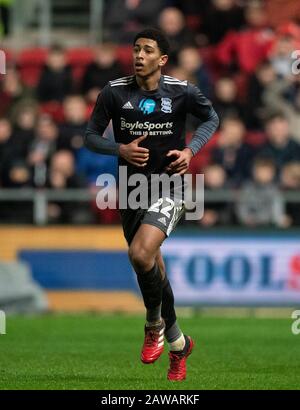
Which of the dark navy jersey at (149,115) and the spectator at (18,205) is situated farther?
the spectator at (18,205)

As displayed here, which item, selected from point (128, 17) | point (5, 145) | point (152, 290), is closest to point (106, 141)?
point (152, 290)

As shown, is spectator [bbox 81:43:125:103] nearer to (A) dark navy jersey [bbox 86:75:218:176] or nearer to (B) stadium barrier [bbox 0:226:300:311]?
(B) stadium barrier [bbox 0:226:300:311]

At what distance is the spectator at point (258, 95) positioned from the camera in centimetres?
1988

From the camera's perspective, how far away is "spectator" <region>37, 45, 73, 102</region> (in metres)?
20.5

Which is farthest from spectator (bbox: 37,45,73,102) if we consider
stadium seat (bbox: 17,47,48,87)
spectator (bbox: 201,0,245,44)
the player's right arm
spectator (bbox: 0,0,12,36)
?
the player's right arm

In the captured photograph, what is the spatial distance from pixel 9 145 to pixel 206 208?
127 inches

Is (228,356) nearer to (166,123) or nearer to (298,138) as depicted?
(166,123)

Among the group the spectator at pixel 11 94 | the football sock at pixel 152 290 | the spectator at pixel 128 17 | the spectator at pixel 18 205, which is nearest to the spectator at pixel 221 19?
the spectator at pixel 128 17

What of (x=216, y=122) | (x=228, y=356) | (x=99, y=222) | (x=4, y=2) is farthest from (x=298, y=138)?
(x=216, y=122)

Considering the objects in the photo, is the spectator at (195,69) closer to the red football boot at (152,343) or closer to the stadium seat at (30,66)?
the stadium seat at (30,66)

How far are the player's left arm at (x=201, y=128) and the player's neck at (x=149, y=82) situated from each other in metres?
0.28

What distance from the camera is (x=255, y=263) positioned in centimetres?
1828

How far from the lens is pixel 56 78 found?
67.3 ft

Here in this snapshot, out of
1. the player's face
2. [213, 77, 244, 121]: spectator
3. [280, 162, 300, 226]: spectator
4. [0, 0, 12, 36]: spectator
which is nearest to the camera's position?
the player's face
